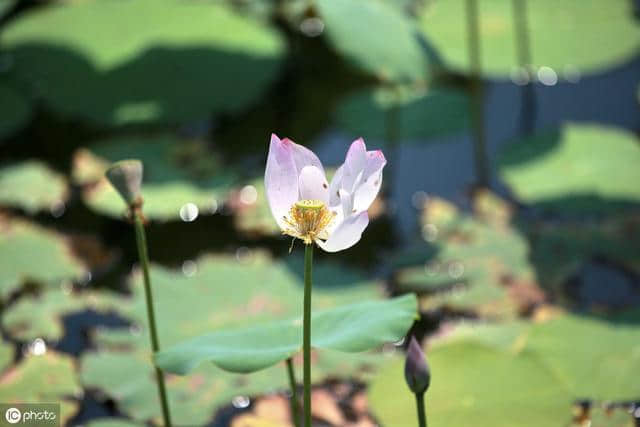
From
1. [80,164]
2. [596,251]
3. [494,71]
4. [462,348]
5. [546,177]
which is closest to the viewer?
[462,348]

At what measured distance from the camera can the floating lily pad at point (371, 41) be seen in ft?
8.93

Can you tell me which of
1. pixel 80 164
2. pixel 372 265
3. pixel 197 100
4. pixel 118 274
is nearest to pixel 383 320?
pixel 372 265

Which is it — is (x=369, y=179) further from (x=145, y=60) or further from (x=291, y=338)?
(x=145, y=60)

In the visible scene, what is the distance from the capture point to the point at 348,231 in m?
1.29

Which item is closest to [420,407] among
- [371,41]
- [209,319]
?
[209,319]

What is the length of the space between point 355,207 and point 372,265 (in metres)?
1.44

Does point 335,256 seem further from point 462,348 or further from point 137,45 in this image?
point 137,45

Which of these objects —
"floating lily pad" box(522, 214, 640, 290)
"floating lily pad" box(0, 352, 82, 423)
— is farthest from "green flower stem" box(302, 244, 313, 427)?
"floating lily pad" box(522, 214, 640, 290)

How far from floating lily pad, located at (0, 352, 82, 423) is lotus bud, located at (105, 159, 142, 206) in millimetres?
745

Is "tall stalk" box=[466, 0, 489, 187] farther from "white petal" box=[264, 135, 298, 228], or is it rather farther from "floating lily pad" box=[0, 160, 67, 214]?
"white petal" box=[264, 135, 298, 228]

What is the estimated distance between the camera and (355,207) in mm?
1343

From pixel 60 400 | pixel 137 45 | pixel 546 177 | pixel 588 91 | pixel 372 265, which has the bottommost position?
pixel 60 400

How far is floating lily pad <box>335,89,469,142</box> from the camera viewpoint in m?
3.29

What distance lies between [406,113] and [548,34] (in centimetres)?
65
